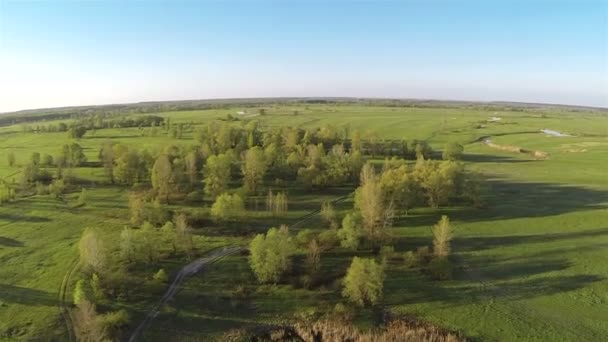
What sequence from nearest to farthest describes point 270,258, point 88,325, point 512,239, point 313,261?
point 88,325 < point 270,258 < point 313,261 < point 512,239

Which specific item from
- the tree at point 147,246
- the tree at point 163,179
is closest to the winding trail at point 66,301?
the tree at point 147,246

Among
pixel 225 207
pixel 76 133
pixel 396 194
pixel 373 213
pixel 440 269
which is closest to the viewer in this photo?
pixel 440 269

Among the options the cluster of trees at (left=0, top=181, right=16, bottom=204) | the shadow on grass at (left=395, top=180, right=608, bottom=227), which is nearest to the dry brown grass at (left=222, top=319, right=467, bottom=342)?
the shadow on grass at (left=395, top=180, right=608, bottom=227)

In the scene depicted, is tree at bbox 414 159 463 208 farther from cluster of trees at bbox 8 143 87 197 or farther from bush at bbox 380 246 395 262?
cluster of trees at bbox 8 143 87 197

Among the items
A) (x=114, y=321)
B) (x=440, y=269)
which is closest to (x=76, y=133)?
(x=114, y=321)

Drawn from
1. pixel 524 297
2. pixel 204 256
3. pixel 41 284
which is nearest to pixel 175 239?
pixel 204 256

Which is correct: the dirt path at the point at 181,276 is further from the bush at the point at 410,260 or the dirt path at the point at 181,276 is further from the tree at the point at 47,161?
the tree at the point at 47,161

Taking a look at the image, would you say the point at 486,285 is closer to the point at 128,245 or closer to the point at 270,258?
the point at 270,258
